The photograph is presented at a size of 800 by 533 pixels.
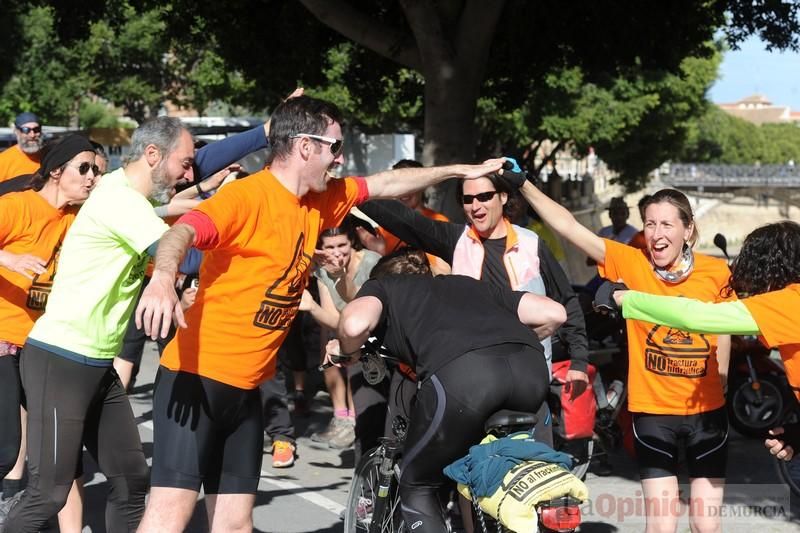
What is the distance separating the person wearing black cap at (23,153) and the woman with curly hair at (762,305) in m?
6.02

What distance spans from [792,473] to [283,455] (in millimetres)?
3750

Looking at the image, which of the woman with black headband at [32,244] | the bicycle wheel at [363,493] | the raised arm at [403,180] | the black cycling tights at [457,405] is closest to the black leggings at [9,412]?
the woman with black headband at [32,244]

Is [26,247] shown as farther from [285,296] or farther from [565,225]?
[565,225]

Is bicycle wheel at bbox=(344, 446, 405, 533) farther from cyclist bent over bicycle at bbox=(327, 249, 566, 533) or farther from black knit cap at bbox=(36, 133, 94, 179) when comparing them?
black knit cap at bbox=(36, 133, 94, 179)

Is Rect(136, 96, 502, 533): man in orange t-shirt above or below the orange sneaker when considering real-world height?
above

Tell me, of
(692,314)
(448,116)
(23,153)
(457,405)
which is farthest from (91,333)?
(448,116)

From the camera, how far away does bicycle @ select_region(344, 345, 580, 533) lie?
12.6 ft

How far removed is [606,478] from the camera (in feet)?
26.0

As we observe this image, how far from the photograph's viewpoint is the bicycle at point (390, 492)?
385 centimetres

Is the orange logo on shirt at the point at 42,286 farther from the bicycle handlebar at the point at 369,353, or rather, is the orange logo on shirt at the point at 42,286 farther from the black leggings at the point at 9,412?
the bicycle handlebar at the point at 369,353

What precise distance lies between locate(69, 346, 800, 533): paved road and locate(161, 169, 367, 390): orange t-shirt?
8.38ft

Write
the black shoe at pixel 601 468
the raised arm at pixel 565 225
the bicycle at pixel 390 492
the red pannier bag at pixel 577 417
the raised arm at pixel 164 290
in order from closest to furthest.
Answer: the raised arm at pixel 164 290
the bicycle at pixel 390 492
the raised arm at pixel 565 225
the red pannier bag at pixel 577 417
the black shoe at pixel 601 468

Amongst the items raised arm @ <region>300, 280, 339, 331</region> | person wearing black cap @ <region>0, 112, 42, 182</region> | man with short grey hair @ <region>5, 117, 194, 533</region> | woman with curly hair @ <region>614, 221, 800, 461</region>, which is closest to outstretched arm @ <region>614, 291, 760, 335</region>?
woman with curly hair @ <region>614, 221, 800, 461</region>

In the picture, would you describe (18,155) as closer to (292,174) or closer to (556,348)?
(556,348)
